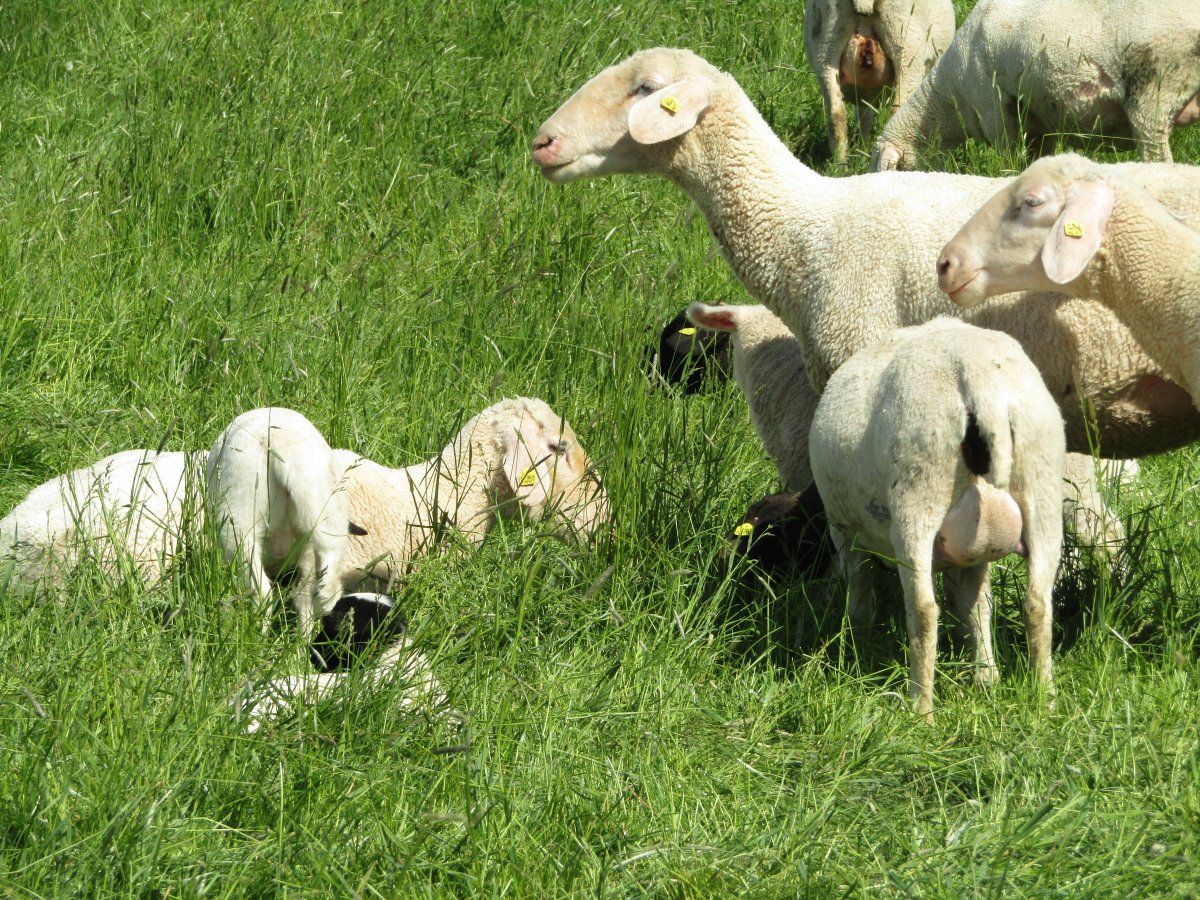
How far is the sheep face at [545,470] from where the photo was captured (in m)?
4.58

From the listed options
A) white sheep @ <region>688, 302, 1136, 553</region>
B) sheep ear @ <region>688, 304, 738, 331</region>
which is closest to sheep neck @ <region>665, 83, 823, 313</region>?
white sheep @ <region>688, 302, 1136, 553</region>

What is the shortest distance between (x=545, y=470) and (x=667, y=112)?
1.23 meters

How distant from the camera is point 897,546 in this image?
3.68 metres

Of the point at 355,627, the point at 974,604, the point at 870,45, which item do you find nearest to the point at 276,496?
the point at 355,627

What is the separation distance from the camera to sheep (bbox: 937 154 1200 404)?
158 inches

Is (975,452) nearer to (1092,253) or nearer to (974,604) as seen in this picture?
(974,604)

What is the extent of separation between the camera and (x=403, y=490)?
4.73 m

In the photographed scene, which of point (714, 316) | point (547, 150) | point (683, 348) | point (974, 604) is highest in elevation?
point (547, 150)

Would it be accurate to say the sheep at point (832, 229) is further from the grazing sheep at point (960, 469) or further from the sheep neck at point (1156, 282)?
the grazing sheep at point (960, 469)

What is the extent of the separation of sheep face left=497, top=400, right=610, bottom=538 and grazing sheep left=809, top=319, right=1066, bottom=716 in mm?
1069

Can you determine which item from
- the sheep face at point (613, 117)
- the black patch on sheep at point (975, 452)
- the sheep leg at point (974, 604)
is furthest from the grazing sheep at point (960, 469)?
the sheep face at point (613, 117)

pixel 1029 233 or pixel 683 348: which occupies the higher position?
pixel 1029 233

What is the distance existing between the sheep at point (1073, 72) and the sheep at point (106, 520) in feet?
13.4

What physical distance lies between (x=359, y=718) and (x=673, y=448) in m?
1.84
